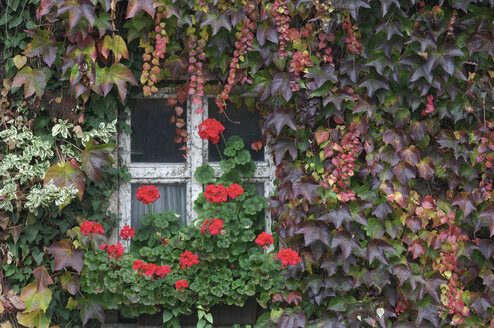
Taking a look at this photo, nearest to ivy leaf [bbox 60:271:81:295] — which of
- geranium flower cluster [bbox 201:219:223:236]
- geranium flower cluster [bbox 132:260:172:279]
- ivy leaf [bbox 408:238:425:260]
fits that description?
geranium flower cluster [bbox 132:260:172:279]

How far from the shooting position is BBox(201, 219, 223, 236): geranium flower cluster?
2764 millimetres

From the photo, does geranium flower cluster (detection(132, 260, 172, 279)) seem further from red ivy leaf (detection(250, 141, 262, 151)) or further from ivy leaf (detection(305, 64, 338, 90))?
ivy leaf (detection(305, 64, 338, 90))

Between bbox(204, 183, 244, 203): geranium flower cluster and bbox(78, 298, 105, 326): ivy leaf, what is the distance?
0.74 m

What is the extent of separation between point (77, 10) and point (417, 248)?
6.38ft

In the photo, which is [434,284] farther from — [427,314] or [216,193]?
[216,193]

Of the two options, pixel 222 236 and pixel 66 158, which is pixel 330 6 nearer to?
pixel 222 236

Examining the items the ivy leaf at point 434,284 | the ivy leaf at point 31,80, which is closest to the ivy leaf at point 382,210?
the ivy leaf at point 434,284

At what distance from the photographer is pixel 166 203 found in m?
3.16

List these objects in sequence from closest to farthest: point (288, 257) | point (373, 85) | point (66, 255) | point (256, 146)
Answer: point (288, 257) < point (66, 255) < point (373, 85) < point (256, 146)

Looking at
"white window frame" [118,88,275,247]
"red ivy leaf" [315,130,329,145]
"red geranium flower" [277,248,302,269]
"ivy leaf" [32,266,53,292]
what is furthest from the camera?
"white window frame" [118,88,275,247]

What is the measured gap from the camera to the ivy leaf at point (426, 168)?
297 cm

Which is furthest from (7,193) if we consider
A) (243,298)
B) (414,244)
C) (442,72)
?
(442,72)

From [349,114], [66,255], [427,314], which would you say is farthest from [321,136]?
[66,255]

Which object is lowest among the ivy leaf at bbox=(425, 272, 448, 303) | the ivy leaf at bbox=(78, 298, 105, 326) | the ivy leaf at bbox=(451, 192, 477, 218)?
the ivy leaf at bbox=(78, 298, 105, 326)
